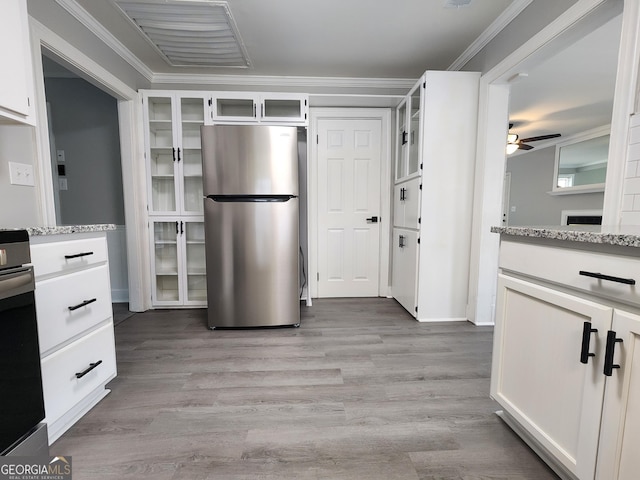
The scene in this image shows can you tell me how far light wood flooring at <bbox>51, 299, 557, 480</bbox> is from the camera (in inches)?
43.5

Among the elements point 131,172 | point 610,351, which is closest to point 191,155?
point 131,172

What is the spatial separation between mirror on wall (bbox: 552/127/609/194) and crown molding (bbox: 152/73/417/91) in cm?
440

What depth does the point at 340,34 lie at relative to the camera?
232 cm

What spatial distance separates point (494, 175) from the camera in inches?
94.0

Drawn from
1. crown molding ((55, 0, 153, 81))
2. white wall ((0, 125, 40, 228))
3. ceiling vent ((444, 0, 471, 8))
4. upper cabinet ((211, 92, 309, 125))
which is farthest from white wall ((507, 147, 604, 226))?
white wall ((0, 125, 40, 228))

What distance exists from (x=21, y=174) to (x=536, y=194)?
27.1 ft

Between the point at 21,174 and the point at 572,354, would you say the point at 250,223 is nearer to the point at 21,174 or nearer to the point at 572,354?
the point at 21,174

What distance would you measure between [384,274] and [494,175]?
1542 millimetres

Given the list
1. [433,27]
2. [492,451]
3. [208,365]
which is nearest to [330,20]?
[433,27]

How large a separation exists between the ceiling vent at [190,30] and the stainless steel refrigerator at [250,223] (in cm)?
77

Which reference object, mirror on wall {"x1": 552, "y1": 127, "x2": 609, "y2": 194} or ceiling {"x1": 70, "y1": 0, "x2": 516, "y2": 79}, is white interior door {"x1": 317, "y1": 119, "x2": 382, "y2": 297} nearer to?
ceiling {"x1": 70, "y1": 0, "x2": 516, "y2": 79}

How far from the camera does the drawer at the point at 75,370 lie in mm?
1146

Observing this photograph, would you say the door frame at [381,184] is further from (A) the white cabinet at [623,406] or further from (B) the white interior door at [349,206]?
(A) the white cabinet at [623,406]

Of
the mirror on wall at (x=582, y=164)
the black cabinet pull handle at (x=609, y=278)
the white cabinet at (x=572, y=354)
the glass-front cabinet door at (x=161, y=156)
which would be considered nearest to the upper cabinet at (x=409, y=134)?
the white cabinet at (x=572, y=354)
